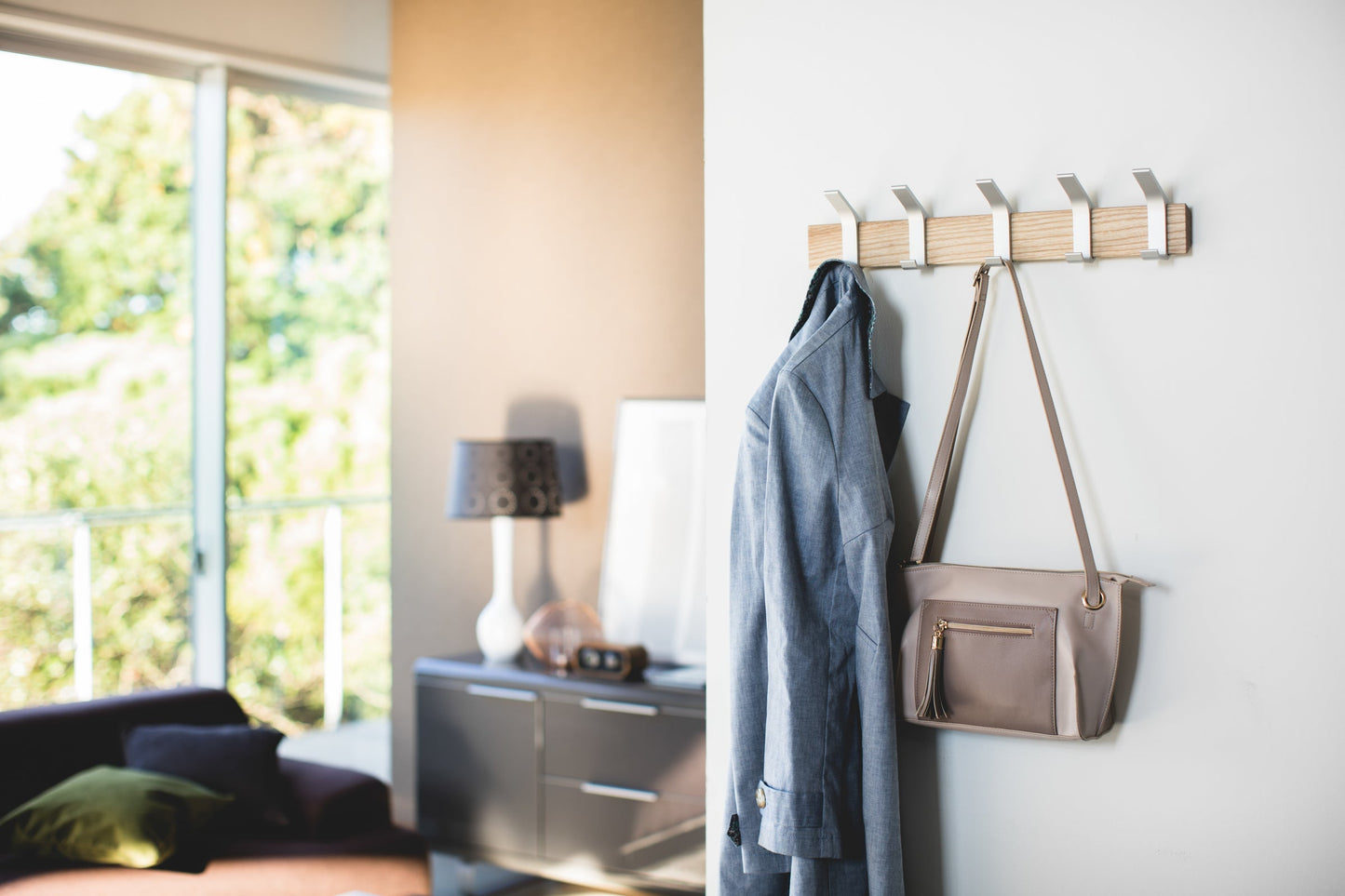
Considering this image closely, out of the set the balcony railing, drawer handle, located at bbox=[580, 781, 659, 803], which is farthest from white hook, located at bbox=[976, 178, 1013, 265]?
the balcony railing

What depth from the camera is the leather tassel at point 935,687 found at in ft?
5.71

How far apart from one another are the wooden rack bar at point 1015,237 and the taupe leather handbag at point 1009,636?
5cm

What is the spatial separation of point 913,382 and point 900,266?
198 millimetres

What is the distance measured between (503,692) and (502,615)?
293 mm

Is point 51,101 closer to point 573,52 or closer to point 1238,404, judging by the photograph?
point 573,52

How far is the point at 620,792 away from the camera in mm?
3238

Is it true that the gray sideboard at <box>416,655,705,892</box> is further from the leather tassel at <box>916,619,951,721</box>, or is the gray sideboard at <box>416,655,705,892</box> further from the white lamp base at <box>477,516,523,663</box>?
the leather tassel at <box>916,619,951,721</box>

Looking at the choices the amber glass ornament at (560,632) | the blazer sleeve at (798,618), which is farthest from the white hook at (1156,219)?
the amber glass ornament at (560,632)

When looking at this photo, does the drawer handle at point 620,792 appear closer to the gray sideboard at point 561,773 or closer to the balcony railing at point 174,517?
the gray sideboard at point 561,773

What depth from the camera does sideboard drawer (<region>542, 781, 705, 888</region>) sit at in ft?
10.3

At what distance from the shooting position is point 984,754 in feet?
6.10

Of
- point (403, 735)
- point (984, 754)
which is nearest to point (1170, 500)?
point (984, 754)

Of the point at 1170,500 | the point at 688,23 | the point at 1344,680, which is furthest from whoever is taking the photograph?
the point at 688,23

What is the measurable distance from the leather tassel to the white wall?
16 centimetres
